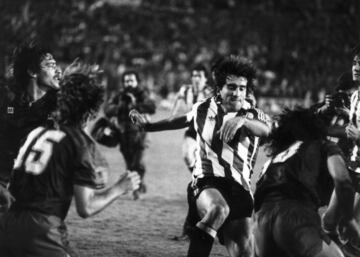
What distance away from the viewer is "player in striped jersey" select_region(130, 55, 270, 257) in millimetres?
5723

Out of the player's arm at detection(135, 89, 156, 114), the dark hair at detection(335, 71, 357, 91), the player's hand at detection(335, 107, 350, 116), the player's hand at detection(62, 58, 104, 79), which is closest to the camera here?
the player's hand at detection(62, 58, 104, 79)

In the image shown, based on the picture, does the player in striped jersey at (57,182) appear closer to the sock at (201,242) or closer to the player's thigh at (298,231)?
the player's thigh at (298,231)

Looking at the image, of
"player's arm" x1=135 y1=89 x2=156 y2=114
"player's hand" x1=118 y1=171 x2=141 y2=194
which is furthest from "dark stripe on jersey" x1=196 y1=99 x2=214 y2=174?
"player's arm" x1=135 y1=89 x2=156 y2=114

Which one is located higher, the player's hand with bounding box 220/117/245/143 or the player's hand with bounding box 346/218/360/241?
the player's hand with bounding box 220/117/245/143

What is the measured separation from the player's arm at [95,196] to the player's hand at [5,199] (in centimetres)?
44

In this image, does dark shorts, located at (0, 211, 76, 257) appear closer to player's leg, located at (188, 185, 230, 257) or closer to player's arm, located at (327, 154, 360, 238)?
player's leg, located at (188, 185, 230, 257)

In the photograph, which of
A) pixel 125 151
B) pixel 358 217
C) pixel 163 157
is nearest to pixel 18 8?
pixel 163 157

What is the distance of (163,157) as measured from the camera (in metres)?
17.9

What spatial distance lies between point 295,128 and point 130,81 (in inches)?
277

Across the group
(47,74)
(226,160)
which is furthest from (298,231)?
(47,74)

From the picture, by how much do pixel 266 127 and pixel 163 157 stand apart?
1218 cm

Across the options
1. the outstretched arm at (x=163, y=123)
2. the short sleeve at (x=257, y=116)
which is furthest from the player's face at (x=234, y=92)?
the outstretched arm at (x=163, y=123)

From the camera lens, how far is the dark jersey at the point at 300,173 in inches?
192

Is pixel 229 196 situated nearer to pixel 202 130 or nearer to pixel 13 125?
pixel 202 130
